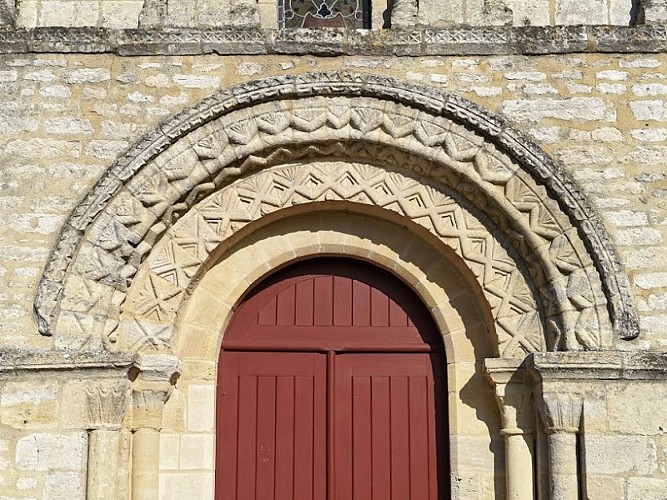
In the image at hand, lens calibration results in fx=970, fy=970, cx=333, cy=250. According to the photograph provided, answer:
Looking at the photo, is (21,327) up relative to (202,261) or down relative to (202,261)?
down

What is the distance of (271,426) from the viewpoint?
610cm

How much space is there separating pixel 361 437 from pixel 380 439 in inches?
4.7

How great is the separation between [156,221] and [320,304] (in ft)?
3.93

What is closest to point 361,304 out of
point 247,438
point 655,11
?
point 247,438

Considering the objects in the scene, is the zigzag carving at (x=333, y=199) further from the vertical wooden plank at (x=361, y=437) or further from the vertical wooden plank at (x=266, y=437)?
the vertical wooden plank at (x=361, y=437)

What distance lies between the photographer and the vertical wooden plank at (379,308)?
6254mm

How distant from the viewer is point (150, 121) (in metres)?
5.84

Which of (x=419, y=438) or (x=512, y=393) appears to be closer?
(x=512, y=393)

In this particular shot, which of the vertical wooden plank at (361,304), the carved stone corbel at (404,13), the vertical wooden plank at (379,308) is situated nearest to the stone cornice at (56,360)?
the vertical wooden plank at (361,304)

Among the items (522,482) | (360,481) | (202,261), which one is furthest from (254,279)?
(522,482)

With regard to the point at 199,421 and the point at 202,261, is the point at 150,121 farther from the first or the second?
the point at 199,421

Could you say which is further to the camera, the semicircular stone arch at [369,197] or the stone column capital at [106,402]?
the semicircular stone arch at [369,197]

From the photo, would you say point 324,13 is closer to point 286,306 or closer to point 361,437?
point 286,306

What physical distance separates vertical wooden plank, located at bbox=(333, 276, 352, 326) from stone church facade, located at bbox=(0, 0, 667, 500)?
8.4 inches
